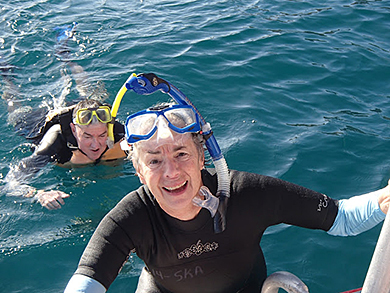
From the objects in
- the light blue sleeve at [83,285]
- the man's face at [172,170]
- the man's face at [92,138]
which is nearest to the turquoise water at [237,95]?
the man's face at [92,138]

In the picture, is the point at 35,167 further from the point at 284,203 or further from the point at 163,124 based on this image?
the point at 284,203

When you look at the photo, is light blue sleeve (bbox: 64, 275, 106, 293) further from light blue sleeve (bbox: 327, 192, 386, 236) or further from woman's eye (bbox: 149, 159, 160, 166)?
light blue sleeve (bbox: 327, 192, 386, 236)

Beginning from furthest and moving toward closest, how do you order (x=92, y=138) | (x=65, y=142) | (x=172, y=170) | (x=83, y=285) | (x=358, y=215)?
(x=65, y=142), (x=92, y=138), (x=358, y=215), (x=172, y=170), (x=83, y=285)

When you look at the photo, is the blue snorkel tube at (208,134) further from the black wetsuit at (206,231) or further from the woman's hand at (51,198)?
the woman's hand at (51,198)

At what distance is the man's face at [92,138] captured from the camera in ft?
16.4

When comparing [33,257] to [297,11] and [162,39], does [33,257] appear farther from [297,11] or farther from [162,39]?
[297,11]

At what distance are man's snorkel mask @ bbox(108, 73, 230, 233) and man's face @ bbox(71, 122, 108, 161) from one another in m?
2.55

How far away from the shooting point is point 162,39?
7.93 meters

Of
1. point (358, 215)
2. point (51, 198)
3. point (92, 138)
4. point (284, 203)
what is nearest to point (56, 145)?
point (92, 138)

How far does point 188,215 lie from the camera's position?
102 inches

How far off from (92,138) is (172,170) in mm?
2861

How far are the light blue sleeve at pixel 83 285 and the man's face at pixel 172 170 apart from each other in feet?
1.75

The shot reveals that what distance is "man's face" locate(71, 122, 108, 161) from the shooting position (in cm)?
501

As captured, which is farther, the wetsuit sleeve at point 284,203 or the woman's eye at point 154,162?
the wetsuit sleeve at point 284,203
